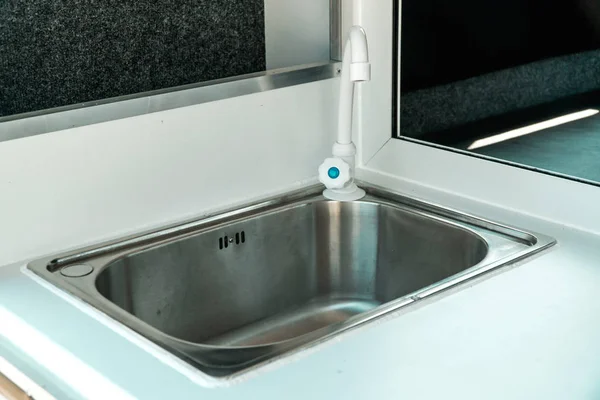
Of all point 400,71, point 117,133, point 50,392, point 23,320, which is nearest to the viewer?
point 50,392

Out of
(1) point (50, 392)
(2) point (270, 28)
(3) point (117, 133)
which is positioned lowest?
(1) point (50, 392)

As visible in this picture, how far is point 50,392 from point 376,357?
0.31 meters

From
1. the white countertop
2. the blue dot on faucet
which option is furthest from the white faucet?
the white countertop

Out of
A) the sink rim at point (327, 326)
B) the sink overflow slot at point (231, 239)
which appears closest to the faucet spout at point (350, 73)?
the sink rim at point (327, 326)

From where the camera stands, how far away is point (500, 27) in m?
1.22

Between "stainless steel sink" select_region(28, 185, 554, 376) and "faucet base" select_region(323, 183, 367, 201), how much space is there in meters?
0.01

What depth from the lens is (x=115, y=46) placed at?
1201 millimetres

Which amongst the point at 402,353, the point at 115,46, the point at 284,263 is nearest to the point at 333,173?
the point at 284,263

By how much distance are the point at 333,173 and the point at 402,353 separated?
0.47 metres

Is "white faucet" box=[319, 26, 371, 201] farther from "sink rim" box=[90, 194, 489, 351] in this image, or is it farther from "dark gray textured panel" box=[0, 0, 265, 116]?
"dark gray textured panel" box=[0, 0, 265, 116]

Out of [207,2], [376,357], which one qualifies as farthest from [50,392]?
[207,2]

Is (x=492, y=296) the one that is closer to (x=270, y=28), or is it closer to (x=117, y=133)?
(x=117, y=133)

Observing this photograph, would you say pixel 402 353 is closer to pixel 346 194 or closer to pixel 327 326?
pixel 327 326

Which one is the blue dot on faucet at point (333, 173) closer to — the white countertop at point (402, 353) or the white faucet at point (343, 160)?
the white faucet at point (343, 160)
